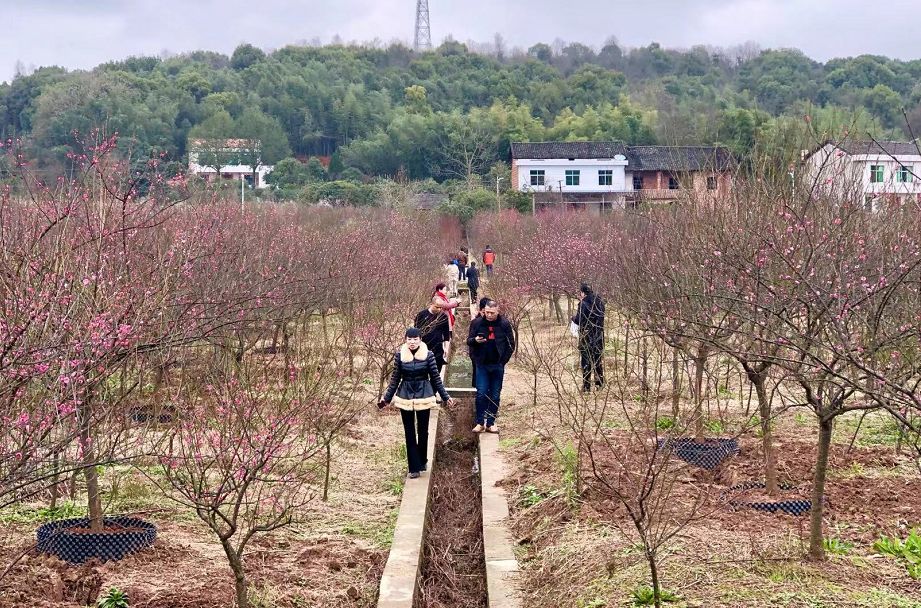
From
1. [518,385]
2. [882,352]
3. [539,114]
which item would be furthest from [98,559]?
[539,114]

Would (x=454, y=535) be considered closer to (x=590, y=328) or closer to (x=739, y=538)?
(x=739, y=538)

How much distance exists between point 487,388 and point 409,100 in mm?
74314

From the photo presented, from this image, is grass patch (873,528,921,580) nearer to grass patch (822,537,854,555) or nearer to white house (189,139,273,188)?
grass patch (822,537,854,555)

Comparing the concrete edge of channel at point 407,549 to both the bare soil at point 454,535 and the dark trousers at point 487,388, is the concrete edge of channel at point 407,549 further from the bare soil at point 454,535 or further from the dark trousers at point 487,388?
the dark trousers at point 487,388

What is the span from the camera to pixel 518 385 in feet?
50.1

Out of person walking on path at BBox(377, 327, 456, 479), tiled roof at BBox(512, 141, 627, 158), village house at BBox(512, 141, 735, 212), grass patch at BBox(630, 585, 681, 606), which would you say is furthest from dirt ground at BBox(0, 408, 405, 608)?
tiled roof at BBox(512, 141, 627, 158)

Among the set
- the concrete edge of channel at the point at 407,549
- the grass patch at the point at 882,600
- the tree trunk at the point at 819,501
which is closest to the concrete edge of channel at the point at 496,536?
the concrete edge of channel at the point at 407,549

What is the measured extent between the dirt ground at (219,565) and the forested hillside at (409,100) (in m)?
30.5

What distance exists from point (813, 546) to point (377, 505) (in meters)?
3.96

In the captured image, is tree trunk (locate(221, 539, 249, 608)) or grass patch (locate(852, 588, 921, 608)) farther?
tree trunk (locate(221, 539, 249, 608))

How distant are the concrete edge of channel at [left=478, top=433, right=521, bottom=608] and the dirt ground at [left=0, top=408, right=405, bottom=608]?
783mm

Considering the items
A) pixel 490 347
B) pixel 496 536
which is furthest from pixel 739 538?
pixel 490 347

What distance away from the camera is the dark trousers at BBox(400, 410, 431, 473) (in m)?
9.38

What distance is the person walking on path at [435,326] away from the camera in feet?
42.2
